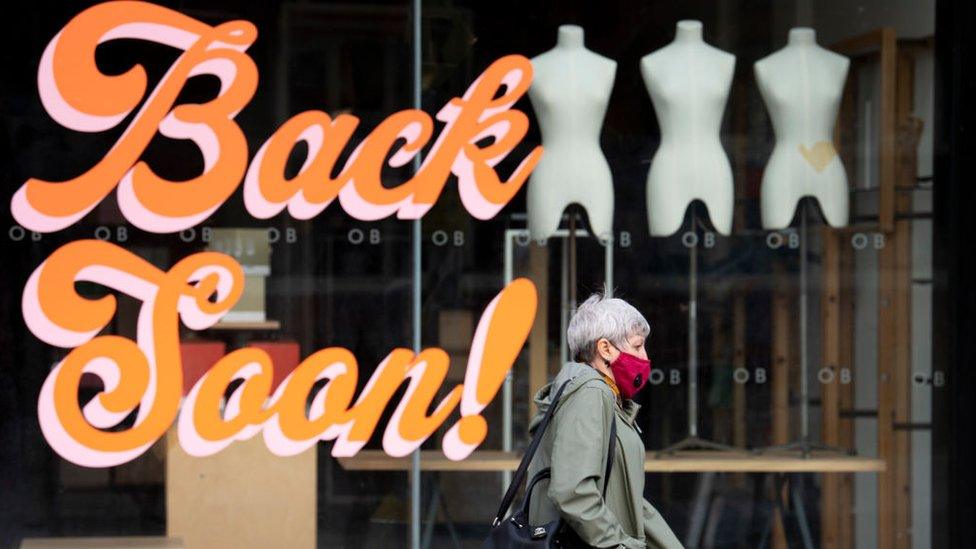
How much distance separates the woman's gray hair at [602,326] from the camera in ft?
11.6

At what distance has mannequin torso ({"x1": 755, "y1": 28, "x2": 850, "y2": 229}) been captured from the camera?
238 inches

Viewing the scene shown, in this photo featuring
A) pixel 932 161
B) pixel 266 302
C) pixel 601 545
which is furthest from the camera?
pixel 932 161

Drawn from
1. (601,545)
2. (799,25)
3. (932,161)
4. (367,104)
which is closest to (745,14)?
(799,25)

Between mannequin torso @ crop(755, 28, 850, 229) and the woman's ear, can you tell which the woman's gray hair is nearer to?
the woman's ear

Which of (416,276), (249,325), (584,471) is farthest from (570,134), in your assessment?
(584,471)

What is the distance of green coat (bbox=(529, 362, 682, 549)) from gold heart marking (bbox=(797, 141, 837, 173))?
9.09 ft

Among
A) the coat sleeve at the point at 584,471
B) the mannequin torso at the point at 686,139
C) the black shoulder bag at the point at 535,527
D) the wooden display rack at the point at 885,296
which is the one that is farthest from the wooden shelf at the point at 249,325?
the coat sleeve at the point at 584,471

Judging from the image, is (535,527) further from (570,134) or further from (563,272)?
(570,134)

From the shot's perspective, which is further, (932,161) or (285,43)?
(932,161)

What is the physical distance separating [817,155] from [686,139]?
21.5 inches

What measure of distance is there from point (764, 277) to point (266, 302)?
198 centimetres

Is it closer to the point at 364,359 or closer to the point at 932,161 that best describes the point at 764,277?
the point at 932,161

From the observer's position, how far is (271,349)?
5789mm

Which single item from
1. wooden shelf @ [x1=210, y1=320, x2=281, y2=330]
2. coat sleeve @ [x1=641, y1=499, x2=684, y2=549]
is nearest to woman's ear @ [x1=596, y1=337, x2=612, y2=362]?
coat sleeve @ [x1=641, y1=499, x2=684, y2=549]
